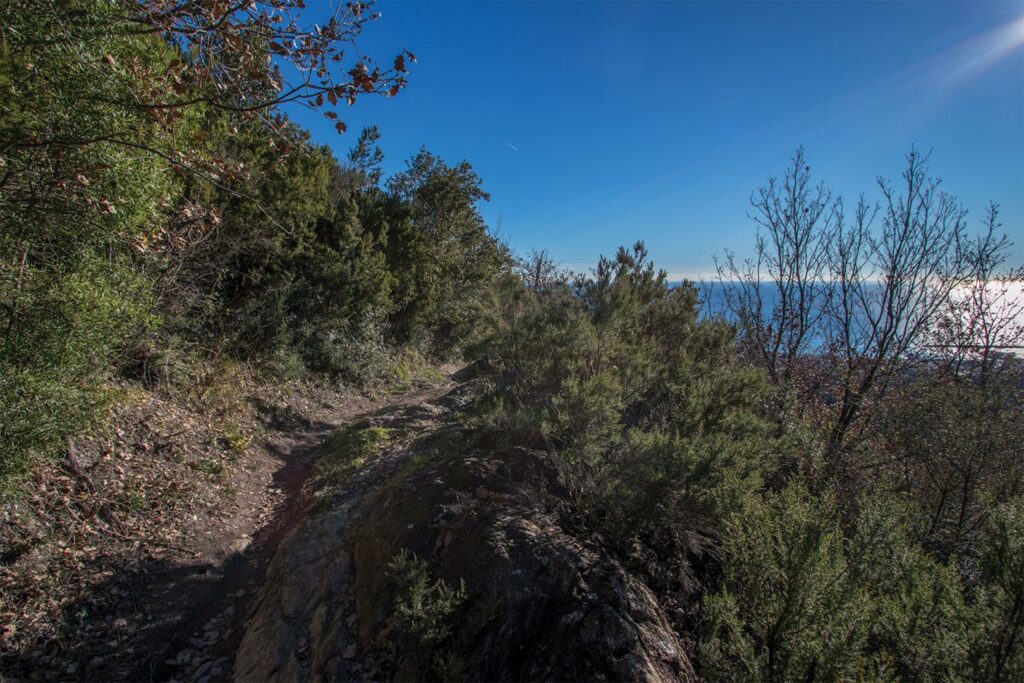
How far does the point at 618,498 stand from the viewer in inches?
129

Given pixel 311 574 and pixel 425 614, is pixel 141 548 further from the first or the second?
pixel 425 614

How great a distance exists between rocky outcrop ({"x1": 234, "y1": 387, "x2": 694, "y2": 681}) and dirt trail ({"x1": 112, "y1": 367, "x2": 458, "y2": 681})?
36 cm

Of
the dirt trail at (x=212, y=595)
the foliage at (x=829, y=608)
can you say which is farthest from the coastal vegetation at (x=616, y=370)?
the dirt trail at (x=212, y=595)

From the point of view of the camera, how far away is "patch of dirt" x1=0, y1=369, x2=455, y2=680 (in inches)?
145

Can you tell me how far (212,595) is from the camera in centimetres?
450

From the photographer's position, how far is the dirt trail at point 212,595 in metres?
3.67

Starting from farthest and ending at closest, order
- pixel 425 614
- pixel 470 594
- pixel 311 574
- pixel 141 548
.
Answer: pixel 141 548 → pixel 311 574 → pixel 470 594 → pixel 425 614

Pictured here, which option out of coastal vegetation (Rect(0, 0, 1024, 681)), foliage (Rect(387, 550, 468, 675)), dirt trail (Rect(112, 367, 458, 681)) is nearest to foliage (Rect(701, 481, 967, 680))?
coastal vegetation (Rect(0, 0, 1024, 681))

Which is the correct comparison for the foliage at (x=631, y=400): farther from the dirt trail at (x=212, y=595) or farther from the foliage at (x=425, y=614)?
the dirt trail at (x=212, y=595)

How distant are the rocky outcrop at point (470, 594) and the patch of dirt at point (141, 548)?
68 cm

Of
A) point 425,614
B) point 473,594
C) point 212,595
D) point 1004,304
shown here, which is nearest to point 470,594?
point 473,594

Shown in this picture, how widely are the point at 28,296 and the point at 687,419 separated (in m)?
5.63

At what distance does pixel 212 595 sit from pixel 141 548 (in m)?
1.00

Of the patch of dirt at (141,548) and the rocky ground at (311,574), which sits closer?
the rocky ground at (311,574)
